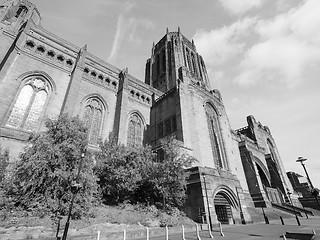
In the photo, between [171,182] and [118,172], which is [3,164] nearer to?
[118,172]

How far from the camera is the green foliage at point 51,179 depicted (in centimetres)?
1041

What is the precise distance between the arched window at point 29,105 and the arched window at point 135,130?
11471 mm

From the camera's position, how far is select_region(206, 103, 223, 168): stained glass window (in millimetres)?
25230

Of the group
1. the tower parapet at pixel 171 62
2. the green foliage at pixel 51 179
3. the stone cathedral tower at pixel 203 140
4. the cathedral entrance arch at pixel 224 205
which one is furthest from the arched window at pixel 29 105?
the tower parapet at pixel 171 62

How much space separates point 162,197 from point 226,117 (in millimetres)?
20876

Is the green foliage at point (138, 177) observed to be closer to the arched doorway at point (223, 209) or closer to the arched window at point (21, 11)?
the arched doorway at point (223, 209)

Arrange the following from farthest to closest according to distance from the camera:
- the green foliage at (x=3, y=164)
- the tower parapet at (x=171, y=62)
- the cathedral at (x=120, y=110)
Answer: the tower parapet at (x=171, y=62), the cathedral at (x=120, y=110), the green foliage at (x=3, y=164)

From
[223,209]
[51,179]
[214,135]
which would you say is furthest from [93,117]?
[223,209]

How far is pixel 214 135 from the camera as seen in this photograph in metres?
27.3

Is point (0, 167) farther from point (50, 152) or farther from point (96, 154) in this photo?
point (96, 154)

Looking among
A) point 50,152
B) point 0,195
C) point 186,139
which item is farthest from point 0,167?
point 186,139

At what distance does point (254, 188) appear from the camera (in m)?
27.6

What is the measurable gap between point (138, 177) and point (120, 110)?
11808 millimetres

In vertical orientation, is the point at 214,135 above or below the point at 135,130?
below
